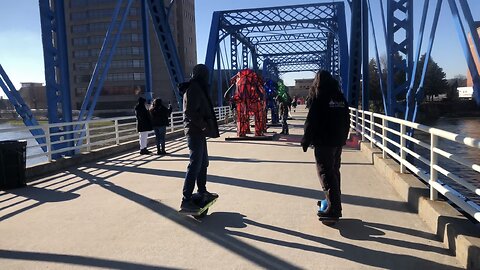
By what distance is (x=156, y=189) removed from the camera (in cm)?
729

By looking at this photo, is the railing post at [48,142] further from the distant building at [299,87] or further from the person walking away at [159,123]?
the distant building at [299,87]

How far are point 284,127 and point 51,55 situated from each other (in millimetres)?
10130

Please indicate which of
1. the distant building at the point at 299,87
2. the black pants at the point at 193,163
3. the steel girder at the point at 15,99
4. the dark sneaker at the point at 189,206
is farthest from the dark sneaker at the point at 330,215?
the distant building at the point at 299,87

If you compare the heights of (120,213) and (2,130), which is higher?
(2,130)

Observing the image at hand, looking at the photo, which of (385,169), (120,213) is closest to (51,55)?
(120,213)

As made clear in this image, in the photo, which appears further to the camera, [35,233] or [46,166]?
[46,166]

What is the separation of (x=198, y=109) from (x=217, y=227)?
1.46 meters

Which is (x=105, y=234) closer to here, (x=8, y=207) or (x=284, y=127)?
(x=8, y=207)

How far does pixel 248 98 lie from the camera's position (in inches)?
625

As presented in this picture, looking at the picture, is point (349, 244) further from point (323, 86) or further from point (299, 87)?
point (299, 87)

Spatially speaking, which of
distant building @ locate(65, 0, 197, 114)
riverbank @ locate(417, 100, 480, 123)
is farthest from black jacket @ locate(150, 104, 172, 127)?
distant building @ locate(65, 0, 197, 114)

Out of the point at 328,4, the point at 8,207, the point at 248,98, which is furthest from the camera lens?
the point at 328,4

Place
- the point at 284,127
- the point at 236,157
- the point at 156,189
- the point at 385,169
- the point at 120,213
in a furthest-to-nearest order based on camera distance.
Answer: the point at 284,127, the point at 236,157, the point at 385,169, the point at 156,189, the point at 120,213

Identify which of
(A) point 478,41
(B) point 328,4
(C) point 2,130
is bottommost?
(C) point 2,130
